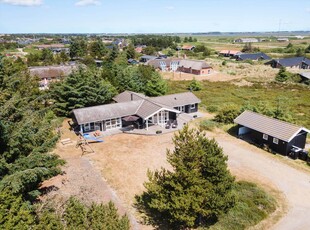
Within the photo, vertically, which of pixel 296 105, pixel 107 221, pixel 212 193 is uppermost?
pixel 107 221

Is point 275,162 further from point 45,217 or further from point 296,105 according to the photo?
point 296,105

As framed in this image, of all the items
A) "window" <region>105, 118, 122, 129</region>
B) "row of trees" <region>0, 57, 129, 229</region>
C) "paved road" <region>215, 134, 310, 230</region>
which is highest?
"row of trees" <region>0, 57, 129, 229</region>

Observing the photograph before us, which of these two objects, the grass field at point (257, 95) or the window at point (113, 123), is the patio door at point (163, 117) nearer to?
the window at point (113, 123)

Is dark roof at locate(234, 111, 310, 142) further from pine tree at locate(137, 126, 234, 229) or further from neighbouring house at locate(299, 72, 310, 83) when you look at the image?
neighbouring house at locate(299, 72, 310, 83)

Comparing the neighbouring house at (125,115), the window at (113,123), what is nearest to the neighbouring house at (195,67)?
the neighbouring house at (125,115)

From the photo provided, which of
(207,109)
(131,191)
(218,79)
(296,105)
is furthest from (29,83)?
(218,79)

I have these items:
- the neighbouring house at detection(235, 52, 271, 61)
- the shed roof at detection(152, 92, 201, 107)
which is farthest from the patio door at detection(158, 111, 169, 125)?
the neighbouring house at detection(235, 52, 271, 61)
